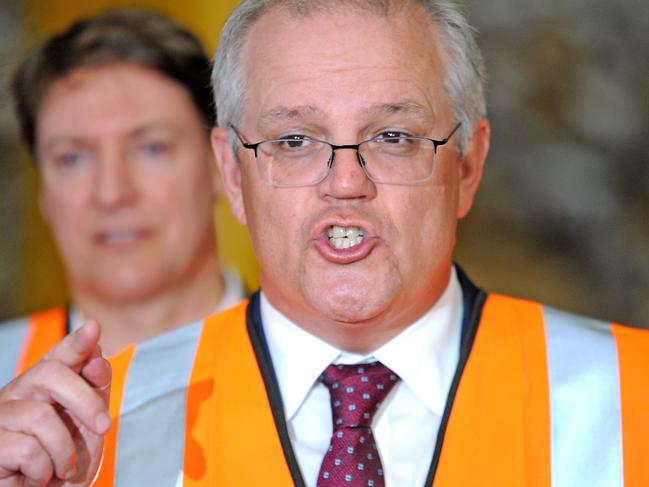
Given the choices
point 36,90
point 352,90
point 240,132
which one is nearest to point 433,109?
point 352,90

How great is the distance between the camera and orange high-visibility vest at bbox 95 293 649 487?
8.06 ft

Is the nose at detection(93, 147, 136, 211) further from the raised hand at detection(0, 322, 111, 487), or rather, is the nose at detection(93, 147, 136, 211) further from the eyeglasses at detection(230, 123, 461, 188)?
the raised hand at detection(0, 322, 111, 487)

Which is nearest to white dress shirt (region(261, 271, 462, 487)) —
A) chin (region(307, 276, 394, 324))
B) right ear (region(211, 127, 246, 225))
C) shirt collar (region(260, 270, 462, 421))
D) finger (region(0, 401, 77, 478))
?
shirt collar (region(260, 270, 462, 421))

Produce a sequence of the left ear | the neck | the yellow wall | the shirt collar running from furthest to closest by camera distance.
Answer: the yellow wall
the neck
the left ear
the shirt collar

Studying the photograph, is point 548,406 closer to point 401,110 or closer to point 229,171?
point 401,110

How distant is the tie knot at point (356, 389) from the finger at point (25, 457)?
593 mm

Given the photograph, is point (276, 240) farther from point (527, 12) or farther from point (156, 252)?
point (527, 12)

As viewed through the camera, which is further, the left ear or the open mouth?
the open mouth

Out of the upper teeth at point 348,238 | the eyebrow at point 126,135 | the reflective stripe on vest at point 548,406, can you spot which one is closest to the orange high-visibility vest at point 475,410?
the reflective stripe on vest at point 548,406

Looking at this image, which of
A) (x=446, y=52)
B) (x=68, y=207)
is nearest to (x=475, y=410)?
(x=446, y=52)

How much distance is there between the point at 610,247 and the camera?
15.0ft

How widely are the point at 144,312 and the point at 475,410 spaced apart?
1.54 meters

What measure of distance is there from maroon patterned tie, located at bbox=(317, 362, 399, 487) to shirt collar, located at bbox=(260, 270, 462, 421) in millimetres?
25

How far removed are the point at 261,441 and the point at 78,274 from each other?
4.79 ft
